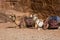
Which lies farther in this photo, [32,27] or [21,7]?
[21,7]

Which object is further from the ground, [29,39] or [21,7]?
[21,7]

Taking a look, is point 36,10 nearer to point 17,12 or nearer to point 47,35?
point 17,12

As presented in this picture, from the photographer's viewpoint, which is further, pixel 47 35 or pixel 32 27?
pixel 32 27

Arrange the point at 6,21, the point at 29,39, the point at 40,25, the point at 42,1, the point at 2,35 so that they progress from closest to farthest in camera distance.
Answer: the point at 29,39 → the point at 2,35 → the point at 40,25 → the point at 6,21 → the point at 42,1

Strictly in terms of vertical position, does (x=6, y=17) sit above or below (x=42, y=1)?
below

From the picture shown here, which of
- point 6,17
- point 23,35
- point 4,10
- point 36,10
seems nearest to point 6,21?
point 6,17

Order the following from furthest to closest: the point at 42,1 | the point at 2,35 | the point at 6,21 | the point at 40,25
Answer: the point at 42,1 → the point at 6,21 → the point at 40,25 → the point at 2,35

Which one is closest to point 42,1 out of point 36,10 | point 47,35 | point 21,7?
point 36,10

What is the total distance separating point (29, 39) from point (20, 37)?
14 centimetres

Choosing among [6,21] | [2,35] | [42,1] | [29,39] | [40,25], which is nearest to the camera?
[29,39]

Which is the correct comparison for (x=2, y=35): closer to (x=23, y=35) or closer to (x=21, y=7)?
(x=23, y=35)

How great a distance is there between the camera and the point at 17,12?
405 centimetres

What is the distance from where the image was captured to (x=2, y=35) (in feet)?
8.31

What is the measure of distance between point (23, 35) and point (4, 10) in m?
1.64
